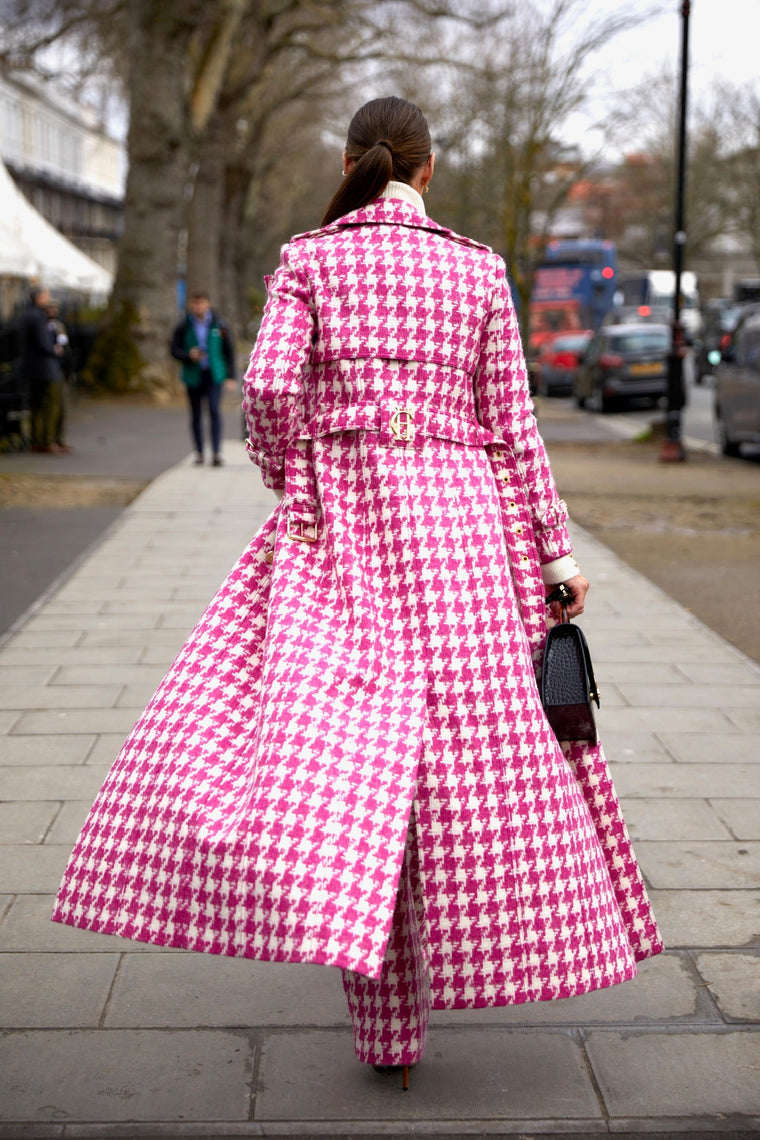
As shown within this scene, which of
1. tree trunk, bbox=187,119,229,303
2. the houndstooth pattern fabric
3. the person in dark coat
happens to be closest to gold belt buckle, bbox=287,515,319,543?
the houndstooth pattern fabric

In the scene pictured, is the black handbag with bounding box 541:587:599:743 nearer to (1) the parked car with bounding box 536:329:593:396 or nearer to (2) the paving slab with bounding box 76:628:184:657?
(2) the paving slab with bounding box 76:628:184:657

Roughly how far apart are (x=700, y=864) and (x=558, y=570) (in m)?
1.54

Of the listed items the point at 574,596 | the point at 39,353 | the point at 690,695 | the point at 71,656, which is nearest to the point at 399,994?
the point at 574,596

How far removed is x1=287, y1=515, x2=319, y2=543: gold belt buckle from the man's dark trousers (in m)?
12.0

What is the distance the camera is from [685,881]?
12.8 ft

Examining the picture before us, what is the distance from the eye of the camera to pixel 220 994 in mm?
3260

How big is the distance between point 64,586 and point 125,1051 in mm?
5595

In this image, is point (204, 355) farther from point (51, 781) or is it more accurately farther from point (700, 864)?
point (700, 864)

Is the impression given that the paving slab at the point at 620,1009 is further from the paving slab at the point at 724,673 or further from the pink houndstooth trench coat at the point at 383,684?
the paving slab at the point at 724,673

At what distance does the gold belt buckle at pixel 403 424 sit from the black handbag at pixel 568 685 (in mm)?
460

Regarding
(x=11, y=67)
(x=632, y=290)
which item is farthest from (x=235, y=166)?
(x=632, y=290)

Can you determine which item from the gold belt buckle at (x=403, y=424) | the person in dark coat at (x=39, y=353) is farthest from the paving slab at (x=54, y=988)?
the person in dark coat at (x=39, y=353)

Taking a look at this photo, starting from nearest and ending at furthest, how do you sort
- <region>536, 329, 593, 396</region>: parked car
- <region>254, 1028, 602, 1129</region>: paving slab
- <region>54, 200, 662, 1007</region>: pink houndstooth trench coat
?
Answer: <region>54, 200, 662, 1007</region>: pink houndstooth trench coat
<region>254, 1028, 602, 1129</region>: paving slab
<region>536, 329, 593, 396</region>: parked car

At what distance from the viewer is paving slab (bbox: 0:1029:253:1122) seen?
2.72 meters
